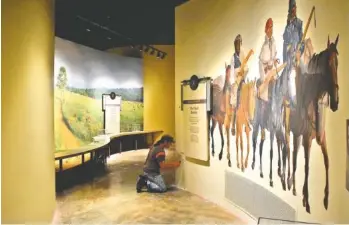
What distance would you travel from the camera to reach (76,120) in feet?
36.8

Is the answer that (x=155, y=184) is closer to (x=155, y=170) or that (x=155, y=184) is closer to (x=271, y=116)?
(x=155, y=170)

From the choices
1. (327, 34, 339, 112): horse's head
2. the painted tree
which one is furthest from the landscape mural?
(327, 34, 339, 112): horse's head

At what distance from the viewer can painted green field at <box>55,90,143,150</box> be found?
10086mm

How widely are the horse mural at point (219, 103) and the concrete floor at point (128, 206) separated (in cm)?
111

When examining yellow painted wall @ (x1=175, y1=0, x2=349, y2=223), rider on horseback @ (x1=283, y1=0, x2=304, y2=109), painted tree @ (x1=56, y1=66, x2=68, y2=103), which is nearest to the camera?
yellow painted wall @ (x1=175, y1=0, x2=349, y2=223)

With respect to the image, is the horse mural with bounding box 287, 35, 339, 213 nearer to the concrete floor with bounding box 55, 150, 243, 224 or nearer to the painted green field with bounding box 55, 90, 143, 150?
the concrete floor with bounding box 55, 150, 243, 224

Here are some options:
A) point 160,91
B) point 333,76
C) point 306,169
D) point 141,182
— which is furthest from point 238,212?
point 160,91

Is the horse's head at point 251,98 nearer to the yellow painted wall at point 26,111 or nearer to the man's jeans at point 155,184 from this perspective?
the yellow painted wall at point 26,111

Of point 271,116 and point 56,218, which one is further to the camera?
point 56,218

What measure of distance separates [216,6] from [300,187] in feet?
12.9

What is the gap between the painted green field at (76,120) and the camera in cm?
1009

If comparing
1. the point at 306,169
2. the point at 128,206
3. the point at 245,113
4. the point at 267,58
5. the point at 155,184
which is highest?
the point at 267,58

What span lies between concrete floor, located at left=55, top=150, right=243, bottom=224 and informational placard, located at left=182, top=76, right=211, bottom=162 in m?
0.94

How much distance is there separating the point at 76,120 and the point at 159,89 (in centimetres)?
500
